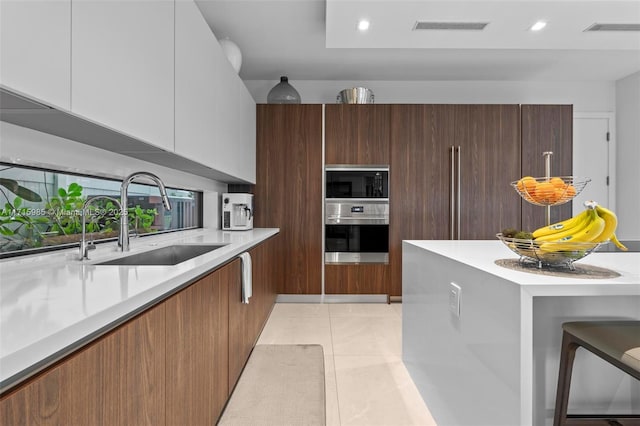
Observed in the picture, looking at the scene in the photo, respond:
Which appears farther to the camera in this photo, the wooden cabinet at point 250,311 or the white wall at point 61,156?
the wooden cabinet at point 250,311

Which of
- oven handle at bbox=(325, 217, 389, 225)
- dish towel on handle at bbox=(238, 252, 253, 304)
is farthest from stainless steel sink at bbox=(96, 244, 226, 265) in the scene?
oven handle at bbox=(325, 217, 389, 225)

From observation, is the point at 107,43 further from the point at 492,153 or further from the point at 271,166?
the point at 492,153

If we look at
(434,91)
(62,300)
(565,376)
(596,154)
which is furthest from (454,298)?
(596,154)

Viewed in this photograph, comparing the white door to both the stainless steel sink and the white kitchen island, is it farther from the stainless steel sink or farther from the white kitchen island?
the stainless steel sink

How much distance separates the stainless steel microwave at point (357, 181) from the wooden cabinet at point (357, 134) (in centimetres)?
8

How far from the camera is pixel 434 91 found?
177 inches

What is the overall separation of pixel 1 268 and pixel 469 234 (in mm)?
3777

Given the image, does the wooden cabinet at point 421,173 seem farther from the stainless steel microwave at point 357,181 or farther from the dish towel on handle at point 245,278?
the dish towel on handle at point 245,278

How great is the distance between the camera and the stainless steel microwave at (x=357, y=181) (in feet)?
12.6

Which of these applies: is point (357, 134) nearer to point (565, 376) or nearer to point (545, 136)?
point (545, 136)

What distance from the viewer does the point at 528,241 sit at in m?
1.06

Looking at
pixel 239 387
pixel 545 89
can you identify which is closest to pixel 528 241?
pixel 239 387

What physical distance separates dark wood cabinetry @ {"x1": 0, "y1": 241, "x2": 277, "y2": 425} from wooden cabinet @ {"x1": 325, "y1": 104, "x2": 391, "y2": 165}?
2.21m

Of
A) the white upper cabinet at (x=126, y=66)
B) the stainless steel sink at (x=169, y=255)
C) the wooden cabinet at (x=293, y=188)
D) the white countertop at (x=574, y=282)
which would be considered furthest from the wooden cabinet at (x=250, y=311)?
the white countertop at (x=574, y=282)
